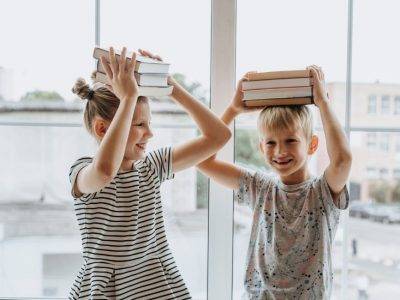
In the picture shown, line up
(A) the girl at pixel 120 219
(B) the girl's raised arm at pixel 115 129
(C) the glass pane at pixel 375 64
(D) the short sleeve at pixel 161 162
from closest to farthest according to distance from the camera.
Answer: (B) the girl's raised arm at pixel 115 129, (A) the girl at pixel 120 219, (D) the short sleeve at pixel 161 162, (C) the glass pane at pixel 375 64

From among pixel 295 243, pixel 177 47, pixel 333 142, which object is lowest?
pixel 295 243

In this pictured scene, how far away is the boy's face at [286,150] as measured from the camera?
166 centimetres

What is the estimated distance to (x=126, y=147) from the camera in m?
1.61

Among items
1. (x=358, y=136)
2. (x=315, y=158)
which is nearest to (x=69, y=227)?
(x=315, y=158)

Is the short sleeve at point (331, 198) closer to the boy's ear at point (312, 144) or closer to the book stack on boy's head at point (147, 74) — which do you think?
the boy's ear at point (312, 144)

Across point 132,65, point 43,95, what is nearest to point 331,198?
point 132,65

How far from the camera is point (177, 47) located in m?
1.97

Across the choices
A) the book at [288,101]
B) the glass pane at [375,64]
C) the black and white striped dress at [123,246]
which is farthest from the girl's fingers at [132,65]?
the glass pane at [375,64]

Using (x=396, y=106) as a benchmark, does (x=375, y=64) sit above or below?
above

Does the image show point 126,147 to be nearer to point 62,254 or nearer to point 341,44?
point 62,254

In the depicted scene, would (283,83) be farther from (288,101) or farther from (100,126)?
(100,126)

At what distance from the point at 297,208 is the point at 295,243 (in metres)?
0.11

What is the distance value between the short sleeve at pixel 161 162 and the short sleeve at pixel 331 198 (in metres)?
0.48

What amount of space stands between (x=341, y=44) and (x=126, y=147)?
866mm
